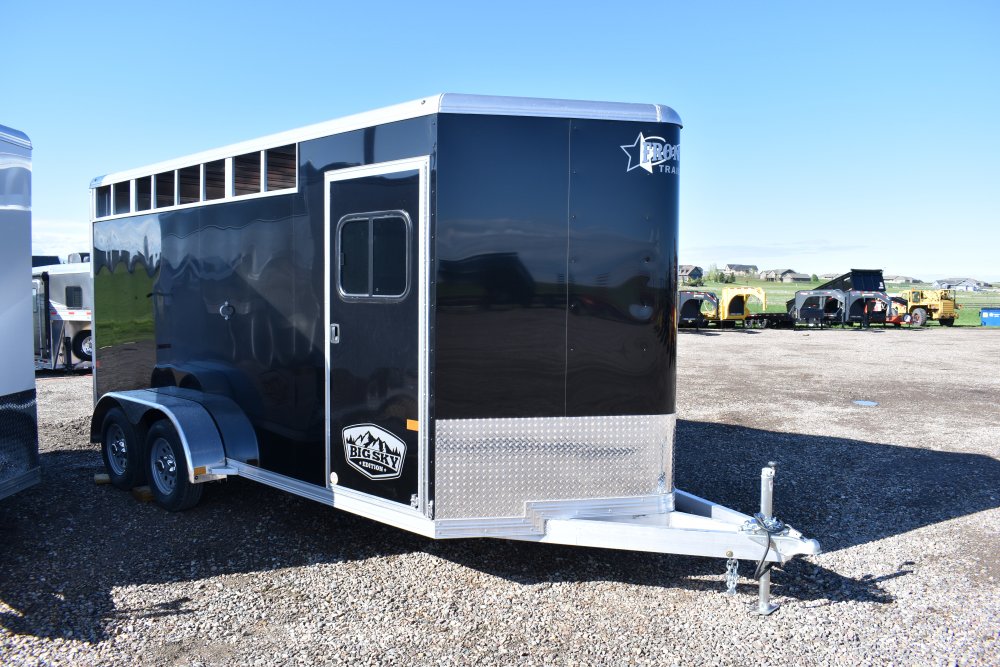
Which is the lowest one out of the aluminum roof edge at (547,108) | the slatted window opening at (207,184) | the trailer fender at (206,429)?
the trailer fender at (206,429)

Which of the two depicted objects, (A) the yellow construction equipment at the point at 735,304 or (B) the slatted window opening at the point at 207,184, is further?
(A) the yellow construction equipment at the point at 735,304

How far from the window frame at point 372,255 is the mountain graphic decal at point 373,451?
2.78 feet

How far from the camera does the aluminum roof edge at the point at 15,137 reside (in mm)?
5039

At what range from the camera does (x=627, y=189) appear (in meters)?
4.64

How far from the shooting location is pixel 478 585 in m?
4.88

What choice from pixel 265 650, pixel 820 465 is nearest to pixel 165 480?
pixel 265 650

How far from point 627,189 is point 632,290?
24.5 inches

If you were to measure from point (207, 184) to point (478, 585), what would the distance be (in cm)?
385

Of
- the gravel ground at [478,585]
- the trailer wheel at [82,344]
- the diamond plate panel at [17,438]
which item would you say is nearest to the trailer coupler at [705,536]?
the gravel ground at [478,585]

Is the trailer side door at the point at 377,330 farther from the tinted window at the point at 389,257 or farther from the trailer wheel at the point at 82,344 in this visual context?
the trailer wheel at the point at 82,344

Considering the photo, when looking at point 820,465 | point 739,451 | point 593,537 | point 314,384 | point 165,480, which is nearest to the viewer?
point 593,537

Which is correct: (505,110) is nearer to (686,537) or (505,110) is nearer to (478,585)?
(686,537)

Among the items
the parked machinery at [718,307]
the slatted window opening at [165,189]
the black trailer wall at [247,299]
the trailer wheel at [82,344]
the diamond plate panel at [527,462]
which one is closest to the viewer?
the diamond plate panel at [527,462]

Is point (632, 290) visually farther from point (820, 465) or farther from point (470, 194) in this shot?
point (820, 465)
